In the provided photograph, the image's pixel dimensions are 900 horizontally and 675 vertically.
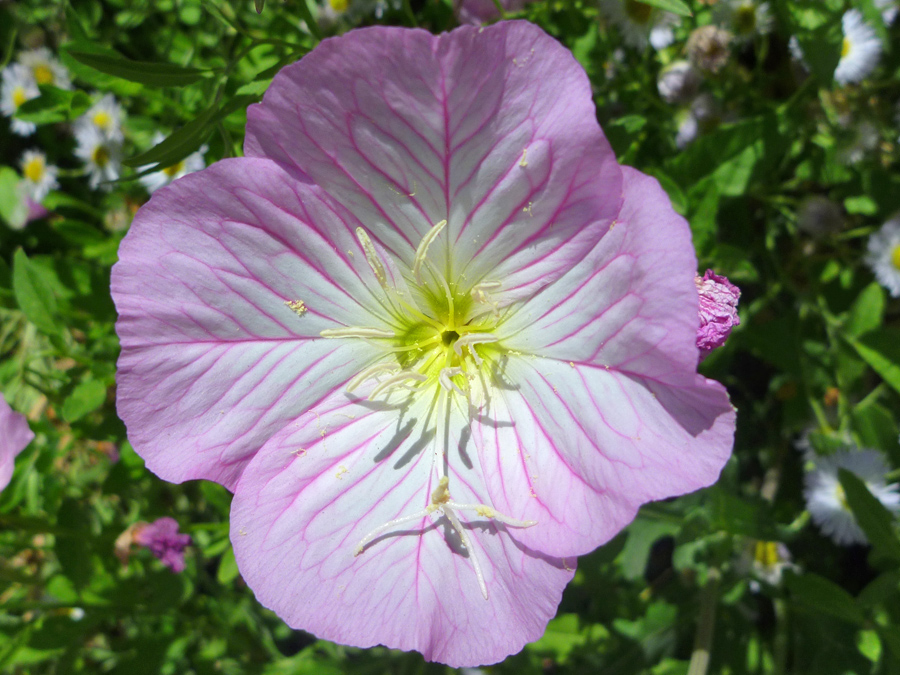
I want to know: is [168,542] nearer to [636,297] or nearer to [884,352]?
[636,297]

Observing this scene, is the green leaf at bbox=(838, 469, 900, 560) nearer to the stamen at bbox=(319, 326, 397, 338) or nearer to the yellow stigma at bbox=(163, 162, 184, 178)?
the stamen at bbox=(319, 326, 397, 338)

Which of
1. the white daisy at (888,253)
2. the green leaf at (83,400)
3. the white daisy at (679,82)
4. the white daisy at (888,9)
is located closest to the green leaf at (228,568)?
the green leaf at (83,400)

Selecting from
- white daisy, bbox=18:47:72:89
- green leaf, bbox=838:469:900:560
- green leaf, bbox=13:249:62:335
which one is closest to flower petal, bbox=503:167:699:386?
green leaf, bbox=838:469:900:560

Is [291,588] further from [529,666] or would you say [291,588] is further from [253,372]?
[529,666]

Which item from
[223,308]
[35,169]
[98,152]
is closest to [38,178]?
[35,169]

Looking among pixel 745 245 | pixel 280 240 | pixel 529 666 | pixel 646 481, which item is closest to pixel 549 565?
pixel 646 481

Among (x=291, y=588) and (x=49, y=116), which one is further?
(x=49, y=116)
